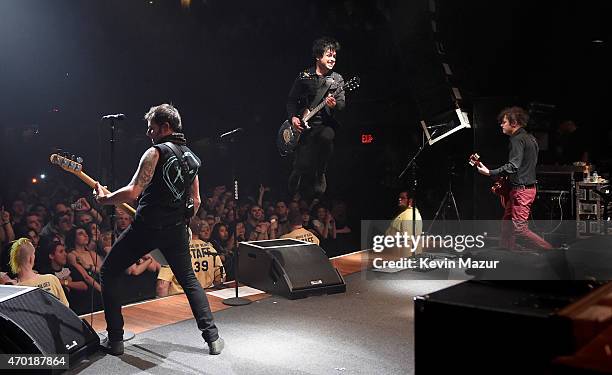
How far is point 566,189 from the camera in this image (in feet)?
26.5

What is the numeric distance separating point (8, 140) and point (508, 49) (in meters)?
6.78

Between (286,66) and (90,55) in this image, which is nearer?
(90,55)

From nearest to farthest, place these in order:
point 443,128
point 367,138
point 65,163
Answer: point 65,163 < point 443,128 < point 367,138

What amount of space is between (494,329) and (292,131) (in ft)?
15.3

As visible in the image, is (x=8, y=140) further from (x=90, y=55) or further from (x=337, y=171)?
(x=337, y=171)

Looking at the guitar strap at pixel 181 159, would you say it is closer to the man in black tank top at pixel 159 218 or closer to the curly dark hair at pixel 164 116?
the man in black tank top at pixel 159 218

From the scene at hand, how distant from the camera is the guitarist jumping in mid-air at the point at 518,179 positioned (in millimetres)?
5191

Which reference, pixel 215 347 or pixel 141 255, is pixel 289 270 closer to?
pixel 215 347

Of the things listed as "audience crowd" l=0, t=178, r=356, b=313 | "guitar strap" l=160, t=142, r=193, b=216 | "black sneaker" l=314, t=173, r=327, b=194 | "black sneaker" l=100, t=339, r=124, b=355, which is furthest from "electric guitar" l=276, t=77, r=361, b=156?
"black sneaker" l=100, t=339, r=124, b=355

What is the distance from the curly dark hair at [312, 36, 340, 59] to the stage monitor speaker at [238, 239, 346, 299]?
2124mm

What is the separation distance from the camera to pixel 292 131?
572cm

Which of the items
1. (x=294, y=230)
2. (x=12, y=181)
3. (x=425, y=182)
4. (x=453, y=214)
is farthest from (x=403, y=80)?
(x=12, y=181)

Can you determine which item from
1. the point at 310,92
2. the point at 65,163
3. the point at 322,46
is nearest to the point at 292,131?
the point at 310,92

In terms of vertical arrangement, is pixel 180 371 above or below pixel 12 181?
below
